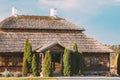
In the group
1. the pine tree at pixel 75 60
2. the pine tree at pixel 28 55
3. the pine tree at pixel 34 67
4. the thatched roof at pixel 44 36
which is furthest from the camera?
the thatched roof at pixel 44 36

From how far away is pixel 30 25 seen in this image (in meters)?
58.6

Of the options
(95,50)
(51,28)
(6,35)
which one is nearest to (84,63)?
(95,50)

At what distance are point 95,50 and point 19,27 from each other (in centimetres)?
931

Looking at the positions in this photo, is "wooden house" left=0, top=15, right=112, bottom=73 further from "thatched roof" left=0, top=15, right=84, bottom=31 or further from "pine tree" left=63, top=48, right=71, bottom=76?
"pine tree" left=63, top=48, right=71, bottom=76

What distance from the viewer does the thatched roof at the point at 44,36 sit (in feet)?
183

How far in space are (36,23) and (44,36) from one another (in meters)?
2.45

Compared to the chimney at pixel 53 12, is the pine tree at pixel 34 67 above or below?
below

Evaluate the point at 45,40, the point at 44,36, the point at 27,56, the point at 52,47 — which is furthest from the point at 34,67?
the point at 44,36

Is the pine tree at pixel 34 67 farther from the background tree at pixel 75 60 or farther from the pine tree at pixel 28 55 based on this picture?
the background tree at pixel 75 60

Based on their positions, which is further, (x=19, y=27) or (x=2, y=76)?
(x=19, y=27)

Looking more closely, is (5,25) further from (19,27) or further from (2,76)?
(2,76)

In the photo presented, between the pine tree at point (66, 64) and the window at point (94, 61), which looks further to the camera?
the window at point (94, 61)

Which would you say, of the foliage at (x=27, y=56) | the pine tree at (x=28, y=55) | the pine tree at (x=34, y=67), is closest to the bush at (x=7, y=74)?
the foliage at (x=27, y=56)

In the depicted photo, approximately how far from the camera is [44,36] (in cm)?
5788
